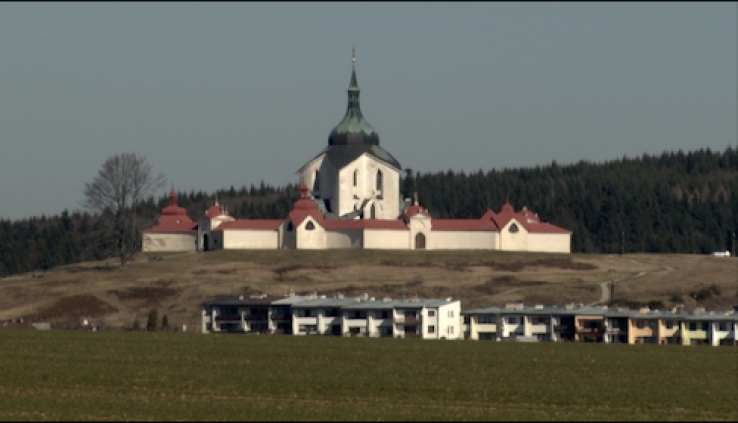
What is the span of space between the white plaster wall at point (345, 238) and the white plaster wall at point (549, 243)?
1481 centimetres

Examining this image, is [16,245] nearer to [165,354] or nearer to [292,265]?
[292,265]

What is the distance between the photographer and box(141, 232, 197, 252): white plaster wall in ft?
447

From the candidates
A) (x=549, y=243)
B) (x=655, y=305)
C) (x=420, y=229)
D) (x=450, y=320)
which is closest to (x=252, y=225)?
(x=420, y=229)

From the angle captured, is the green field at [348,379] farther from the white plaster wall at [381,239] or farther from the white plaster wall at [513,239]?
the white plaster wall at [513,239]

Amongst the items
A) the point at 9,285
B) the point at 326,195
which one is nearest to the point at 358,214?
the point at 326,195

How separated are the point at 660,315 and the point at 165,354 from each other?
36.7 metres

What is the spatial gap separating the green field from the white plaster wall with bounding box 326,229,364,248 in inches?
2129

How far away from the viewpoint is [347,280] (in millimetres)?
117188

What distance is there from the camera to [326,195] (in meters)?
142

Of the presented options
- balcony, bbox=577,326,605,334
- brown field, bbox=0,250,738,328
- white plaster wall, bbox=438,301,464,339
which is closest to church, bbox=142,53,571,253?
brown field, bbox=0,250,738,328

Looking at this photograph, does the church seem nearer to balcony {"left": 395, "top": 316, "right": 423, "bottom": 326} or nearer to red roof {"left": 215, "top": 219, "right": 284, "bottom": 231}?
red roof {"left": 215, "top": 219, "right": 284, "bottom": 231}

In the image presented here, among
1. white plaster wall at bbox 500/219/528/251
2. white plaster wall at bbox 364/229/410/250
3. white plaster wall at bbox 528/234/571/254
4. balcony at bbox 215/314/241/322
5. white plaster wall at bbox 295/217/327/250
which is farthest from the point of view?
white plaster wall at bbox 528/234/571/254

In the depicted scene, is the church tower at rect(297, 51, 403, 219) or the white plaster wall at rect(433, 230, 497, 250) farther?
the church tower at rect(297, 51, 403, 219)

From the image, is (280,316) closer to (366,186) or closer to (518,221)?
(518,221)
